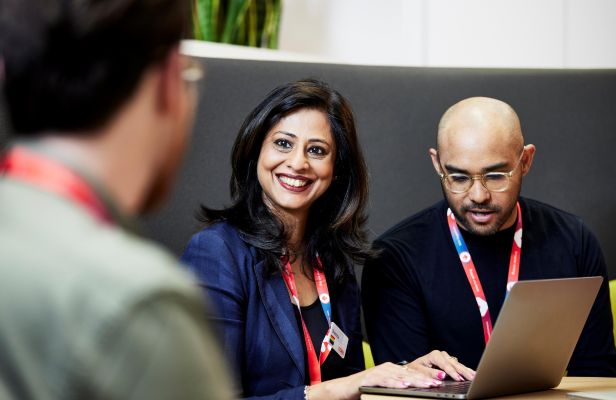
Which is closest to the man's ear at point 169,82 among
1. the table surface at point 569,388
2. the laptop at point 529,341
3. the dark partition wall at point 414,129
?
the laptop at point 529,341

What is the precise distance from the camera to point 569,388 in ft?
7.06

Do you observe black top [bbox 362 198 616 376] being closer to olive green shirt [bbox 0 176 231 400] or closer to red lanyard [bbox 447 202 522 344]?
red lanyard [bbox 447 202 522 344]

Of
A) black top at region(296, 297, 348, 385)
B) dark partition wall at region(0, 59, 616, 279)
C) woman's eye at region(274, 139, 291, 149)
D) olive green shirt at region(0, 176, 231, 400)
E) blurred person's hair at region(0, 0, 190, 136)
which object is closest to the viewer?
olive green shirt at region(0, 176, 231, 400)

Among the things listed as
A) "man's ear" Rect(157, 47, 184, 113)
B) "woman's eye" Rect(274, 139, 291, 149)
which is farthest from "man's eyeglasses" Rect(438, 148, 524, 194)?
"man's ear" Rect(157, 47, 184, 113)

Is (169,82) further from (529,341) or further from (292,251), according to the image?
(292,251)

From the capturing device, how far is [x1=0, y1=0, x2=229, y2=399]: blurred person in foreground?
0.67 m

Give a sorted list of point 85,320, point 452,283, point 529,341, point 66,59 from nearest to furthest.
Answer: point 85,320 < point 66,59 < point 529,341 < point 452,283

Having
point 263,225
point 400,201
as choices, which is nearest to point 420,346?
point 263,225

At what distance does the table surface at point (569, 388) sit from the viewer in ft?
6.64

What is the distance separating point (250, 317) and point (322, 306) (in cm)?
25

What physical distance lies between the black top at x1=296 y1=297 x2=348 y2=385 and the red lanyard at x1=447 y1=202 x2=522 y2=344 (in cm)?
45

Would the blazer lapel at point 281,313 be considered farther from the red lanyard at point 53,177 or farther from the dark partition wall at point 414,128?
the red lanyard at point 53,177

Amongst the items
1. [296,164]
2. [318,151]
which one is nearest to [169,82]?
[296,164]

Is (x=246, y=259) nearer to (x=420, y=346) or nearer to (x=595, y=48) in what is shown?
(x=420, y=346)
